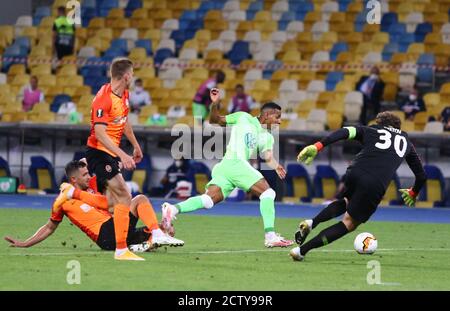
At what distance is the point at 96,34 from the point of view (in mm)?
32812

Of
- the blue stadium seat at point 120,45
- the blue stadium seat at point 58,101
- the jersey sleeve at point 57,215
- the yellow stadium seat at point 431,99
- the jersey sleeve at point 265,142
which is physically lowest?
the jersey sleeve at point 57,215

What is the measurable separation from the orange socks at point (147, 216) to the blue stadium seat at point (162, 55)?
17.7 meters

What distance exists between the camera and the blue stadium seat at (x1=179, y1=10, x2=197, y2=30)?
32.5 m

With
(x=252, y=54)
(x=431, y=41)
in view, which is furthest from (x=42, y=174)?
(x=431, y=41)

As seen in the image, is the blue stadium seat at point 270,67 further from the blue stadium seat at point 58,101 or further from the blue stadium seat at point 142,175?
the blue stadium seat at point 58,101

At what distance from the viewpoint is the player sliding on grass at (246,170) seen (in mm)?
15109

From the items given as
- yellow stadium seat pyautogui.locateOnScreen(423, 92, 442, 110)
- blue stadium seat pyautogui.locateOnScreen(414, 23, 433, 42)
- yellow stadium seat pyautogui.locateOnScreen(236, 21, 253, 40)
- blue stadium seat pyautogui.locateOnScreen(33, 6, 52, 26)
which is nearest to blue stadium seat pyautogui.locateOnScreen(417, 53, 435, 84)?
yellow stadium seat pyautogui.locateOnScreen(423, 92, 442, 110)

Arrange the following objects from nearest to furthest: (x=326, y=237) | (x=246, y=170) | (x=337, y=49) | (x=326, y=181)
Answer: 1. (x=326, y=237)
2. (x=246, y=170)
3. (x=326, y=181)
4. (x=337, y=49)

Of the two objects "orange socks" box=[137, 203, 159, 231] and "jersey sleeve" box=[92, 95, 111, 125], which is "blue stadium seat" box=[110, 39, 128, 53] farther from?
"jersey sleeve" box=[92, 95, 111, 125]

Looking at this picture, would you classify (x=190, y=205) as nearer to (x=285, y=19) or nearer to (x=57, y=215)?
(x=57, y=215)

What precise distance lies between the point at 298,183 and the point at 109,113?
1466cm

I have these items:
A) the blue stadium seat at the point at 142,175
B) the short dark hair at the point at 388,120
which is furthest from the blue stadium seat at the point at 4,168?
the short dark hair at the point at 388,120

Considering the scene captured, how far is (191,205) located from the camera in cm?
1521
